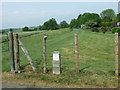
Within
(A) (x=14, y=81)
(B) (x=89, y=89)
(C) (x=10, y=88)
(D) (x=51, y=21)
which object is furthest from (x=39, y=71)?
(D) (x=51, y=21)

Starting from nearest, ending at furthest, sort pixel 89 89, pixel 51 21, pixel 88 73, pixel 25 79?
pixel 89 89
pixel 25 79
pixel 88 73
pixel 51 21

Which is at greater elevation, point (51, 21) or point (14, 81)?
point (51, 21)

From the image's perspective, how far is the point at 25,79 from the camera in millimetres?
6844

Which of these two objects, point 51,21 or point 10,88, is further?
point 51,21

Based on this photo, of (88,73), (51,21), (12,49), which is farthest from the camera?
(51,21)

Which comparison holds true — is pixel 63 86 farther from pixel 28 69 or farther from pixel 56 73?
pixel 28 69

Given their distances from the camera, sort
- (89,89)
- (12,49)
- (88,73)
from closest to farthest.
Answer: (89,89)
(88,73)
(12,49)

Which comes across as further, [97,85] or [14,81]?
[14,81]

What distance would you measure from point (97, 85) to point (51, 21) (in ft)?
298


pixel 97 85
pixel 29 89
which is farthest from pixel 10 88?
pixel 97 85

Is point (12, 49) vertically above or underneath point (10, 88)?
above

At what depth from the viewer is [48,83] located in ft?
20.9

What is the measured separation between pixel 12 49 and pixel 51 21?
291 feet

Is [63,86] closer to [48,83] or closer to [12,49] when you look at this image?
[48,83]
